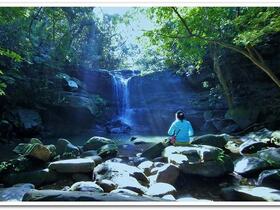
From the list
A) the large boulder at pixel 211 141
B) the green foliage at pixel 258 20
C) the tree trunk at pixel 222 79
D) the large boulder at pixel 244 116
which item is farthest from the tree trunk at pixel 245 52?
the tree trunk at pixel 222 79

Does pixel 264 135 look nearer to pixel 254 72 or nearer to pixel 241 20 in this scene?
pixel 241 20

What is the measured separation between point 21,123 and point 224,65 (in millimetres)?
6808

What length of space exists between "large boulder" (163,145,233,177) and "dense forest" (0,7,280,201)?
1 cm

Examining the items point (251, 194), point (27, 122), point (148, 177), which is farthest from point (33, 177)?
point (27, 122)

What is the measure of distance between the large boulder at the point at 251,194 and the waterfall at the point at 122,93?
11243 millimetres

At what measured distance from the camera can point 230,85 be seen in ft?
35.3

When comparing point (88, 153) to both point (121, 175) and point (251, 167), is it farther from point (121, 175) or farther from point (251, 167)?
point (251, 167)

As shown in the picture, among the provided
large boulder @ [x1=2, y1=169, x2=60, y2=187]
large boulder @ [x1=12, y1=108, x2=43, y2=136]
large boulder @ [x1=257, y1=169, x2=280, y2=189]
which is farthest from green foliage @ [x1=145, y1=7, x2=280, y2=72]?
large boulder @ [x1=12, y1=108, x2=43, y2=136]

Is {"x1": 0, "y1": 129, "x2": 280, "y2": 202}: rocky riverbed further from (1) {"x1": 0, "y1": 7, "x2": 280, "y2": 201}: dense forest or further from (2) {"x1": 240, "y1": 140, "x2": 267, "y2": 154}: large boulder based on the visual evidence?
Result: (2) {"x1": 240, "y1": 140, "x2": 267, "y2": 154}: large boulder

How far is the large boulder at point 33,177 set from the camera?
4.06m

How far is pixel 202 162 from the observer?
163 inches

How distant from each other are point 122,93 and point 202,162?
11856 millimetres

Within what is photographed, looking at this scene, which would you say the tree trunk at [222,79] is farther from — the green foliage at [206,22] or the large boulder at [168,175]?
the large boulder at [168,175]
